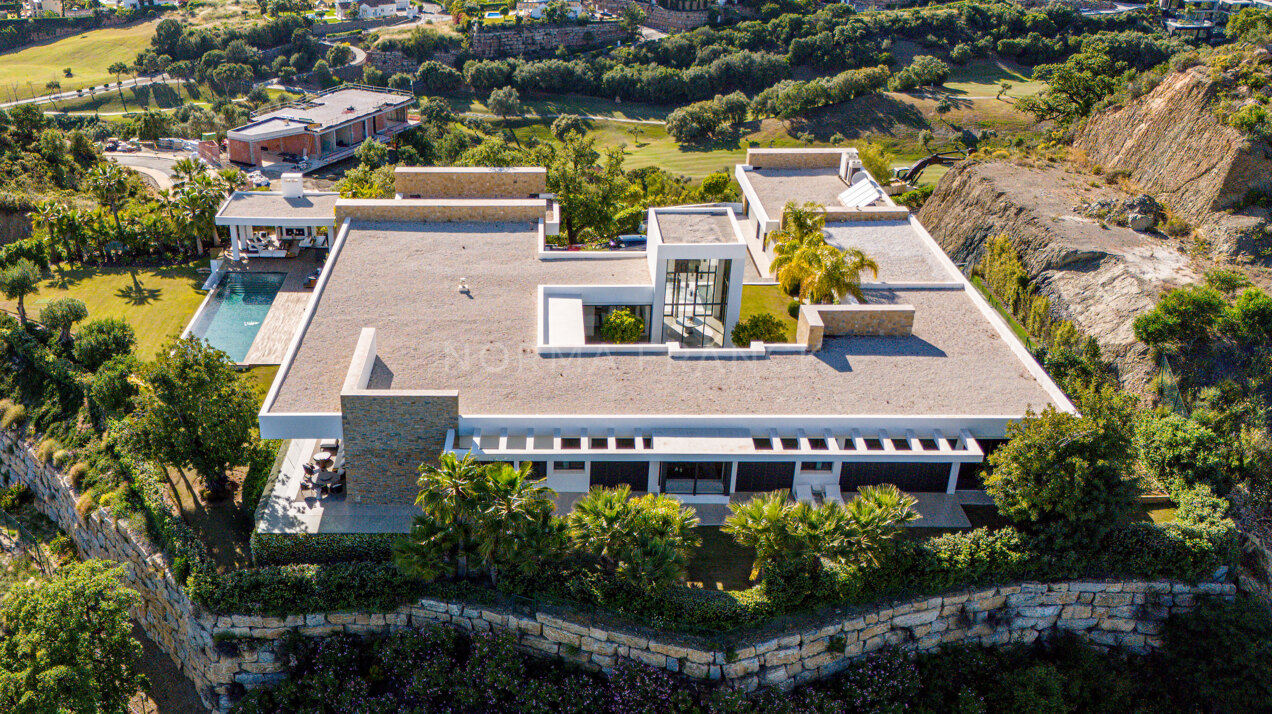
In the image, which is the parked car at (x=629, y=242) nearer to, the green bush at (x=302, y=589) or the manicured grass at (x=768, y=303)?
the manicured grass at (x=768, y=303)

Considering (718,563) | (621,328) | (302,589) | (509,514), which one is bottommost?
(302,589)

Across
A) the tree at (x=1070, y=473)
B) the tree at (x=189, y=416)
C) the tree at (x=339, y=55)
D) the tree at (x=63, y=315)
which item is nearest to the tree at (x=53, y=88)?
the tree at (x=339, y=55)

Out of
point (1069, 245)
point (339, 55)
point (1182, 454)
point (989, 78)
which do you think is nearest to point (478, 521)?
point (1182, 454)

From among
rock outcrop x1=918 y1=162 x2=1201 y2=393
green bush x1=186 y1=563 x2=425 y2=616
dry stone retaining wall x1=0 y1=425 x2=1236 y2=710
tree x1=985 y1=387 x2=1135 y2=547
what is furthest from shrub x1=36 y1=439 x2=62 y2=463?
rock outcrop x1=918 y1=162 x2=1201 y2=393

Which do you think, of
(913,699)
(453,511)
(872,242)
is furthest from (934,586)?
(872,242)

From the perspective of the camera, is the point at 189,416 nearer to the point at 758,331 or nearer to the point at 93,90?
the point at 758,331
